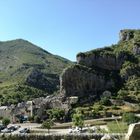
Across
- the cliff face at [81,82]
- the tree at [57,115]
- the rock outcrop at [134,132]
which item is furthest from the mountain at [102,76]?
the rock outcrop at [134,132]

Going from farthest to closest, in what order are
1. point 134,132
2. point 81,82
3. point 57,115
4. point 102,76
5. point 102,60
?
point 102,60 < point 102,76 < point 81,82 < point 57,115 < point 134,132

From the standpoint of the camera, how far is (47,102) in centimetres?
14938

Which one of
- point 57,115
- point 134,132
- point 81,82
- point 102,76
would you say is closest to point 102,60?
point 102,76

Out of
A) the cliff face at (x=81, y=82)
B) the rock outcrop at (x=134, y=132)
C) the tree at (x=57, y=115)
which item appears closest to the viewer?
the rock outcrop at (x=134, y=132)

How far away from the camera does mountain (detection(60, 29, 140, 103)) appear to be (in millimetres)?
153450

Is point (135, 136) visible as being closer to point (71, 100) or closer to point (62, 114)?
point (62, 114)

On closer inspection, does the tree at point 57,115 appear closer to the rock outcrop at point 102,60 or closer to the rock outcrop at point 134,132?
the rock outcrop at point 102,60

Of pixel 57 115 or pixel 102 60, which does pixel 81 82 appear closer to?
pixel 102 60

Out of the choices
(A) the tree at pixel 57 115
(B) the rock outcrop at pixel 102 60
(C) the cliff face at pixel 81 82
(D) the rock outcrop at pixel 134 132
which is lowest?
(A) the tree at pixel 57 115

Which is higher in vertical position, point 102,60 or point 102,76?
point 102,60

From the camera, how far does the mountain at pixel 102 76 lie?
153 m

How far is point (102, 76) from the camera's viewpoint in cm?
16388

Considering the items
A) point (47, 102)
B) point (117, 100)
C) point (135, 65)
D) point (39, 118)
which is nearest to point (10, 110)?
point (47, 102)

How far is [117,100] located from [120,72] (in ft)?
104
